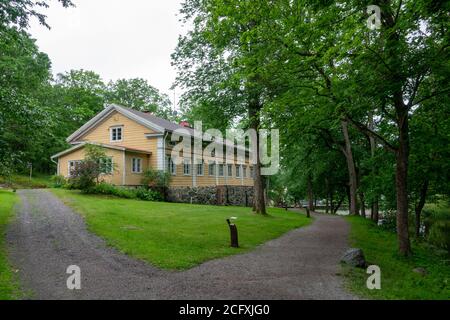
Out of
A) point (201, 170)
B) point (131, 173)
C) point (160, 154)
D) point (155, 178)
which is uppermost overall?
point (160, 154)

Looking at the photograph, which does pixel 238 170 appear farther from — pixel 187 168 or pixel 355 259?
pixel 355 259

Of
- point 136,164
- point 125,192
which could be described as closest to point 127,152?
point 136,164

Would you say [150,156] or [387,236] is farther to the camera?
[150,156]

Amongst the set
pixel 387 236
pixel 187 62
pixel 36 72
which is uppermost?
pixel 36 72

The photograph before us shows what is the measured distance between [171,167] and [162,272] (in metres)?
21.6

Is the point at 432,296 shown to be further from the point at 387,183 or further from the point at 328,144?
the point at 328,144

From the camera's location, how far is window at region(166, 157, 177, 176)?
2762cm

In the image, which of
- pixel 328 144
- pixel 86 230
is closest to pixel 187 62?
pixel 86 230

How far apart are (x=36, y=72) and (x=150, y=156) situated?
18816 millimetres

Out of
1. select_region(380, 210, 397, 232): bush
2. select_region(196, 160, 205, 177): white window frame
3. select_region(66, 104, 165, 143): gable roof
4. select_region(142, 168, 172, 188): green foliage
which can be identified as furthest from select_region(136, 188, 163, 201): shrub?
select_region(380, 210, 397, 232): bush

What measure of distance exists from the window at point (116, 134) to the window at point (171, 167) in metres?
4.58

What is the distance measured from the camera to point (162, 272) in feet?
22.8

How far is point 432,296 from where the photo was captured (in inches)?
251

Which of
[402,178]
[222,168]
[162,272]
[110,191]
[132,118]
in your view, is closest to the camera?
[162,272]
